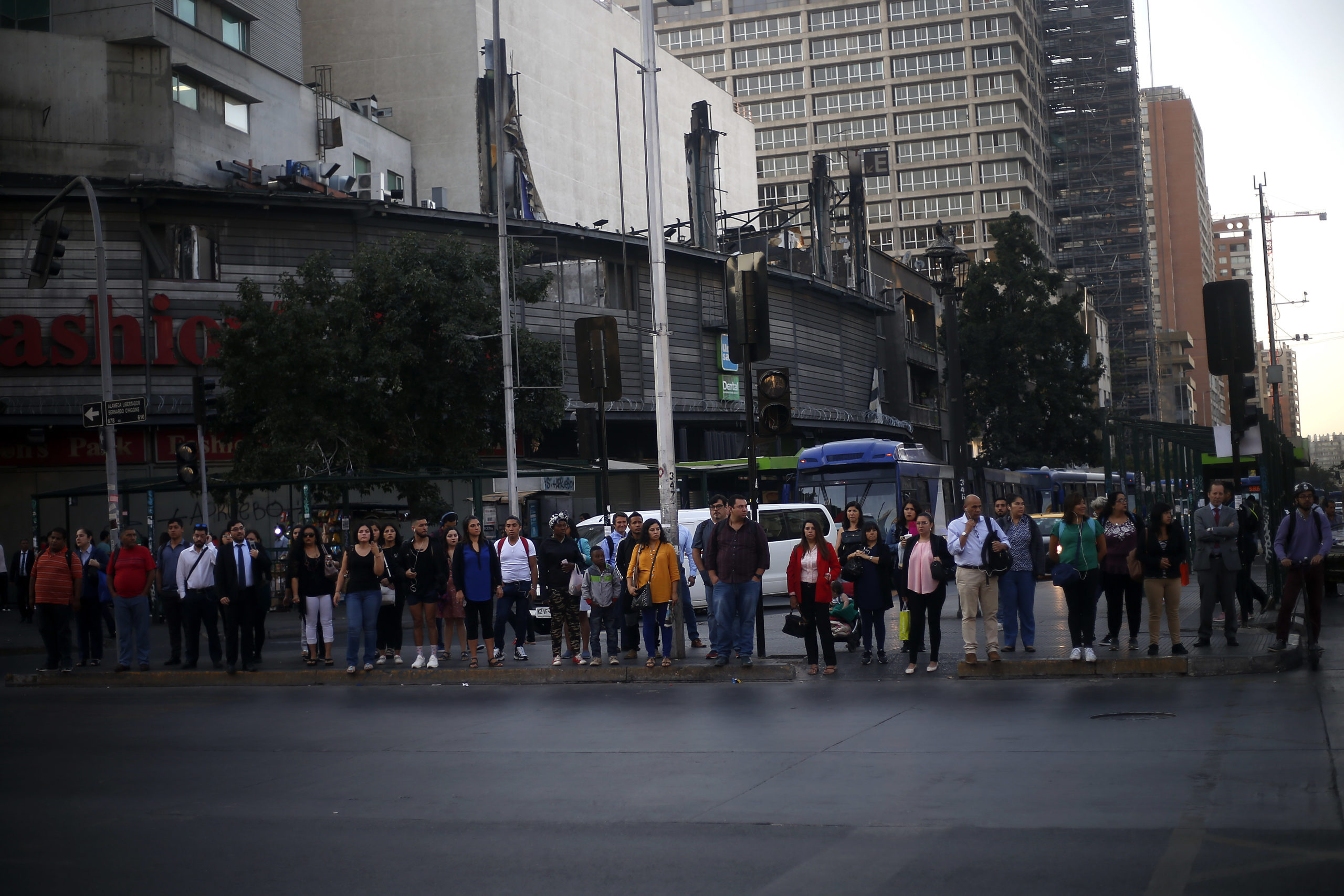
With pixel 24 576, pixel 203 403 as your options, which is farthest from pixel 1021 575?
pixel 24 576

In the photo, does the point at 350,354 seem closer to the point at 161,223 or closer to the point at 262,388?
the point at 262,388

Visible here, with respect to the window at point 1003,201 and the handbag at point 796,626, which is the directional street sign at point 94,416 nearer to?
the handbag at point 796,626

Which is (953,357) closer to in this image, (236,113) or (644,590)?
(644,590)

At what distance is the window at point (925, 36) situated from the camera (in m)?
95.2

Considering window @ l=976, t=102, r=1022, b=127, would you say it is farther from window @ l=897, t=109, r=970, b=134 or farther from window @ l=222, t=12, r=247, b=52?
window @ l=222, t=12, r=247, b=52

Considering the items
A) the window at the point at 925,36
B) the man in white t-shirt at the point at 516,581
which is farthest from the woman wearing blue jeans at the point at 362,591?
the window at the point at 925,36

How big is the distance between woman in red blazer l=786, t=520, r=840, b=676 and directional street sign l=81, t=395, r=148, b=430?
33.7 feet

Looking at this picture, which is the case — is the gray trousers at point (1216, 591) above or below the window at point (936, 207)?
below

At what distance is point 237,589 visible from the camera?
52.5 ft

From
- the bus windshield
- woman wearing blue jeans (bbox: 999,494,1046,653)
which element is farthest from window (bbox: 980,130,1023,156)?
woman wearing blue jeans (bbox: 999,494,1046,653)

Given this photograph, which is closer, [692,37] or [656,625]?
[656,625]

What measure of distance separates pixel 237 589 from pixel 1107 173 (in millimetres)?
93047

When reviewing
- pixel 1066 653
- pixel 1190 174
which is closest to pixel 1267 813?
pixel 1066 653

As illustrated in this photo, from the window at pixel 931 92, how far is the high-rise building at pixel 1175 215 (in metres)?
61.3
